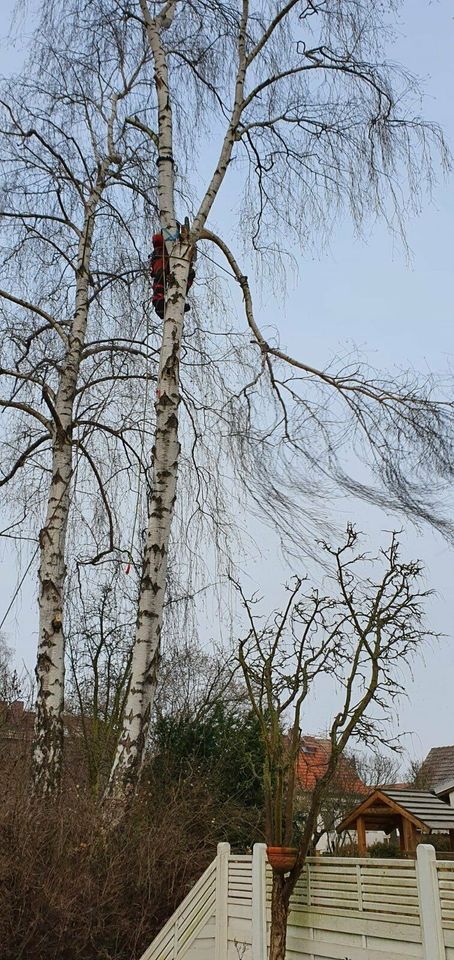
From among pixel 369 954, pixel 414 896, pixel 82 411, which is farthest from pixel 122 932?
pixel 82 411

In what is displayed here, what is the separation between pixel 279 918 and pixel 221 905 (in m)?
1.12

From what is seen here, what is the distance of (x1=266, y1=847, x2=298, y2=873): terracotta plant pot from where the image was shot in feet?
18.6

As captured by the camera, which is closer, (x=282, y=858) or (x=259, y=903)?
(x=282, y=858)

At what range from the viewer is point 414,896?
191 inches

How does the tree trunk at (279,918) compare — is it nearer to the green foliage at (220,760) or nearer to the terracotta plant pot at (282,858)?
the terracotta plant pot at (282,858)

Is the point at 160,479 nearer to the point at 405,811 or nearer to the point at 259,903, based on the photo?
the point at 259,903

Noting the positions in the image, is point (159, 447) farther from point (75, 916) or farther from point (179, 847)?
point (75, 916)

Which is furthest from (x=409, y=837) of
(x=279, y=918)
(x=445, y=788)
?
(x=279, y=918)

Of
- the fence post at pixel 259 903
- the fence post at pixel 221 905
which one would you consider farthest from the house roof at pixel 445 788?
the fence post at pixel 259 903

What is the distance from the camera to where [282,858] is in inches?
223

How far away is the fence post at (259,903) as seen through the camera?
6.05 m

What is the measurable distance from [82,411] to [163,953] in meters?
5.21

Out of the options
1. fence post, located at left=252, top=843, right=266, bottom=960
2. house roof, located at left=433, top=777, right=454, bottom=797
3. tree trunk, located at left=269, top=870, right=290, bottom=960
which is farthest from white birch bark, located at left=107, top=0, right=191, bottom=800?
house roof, located at left=433, top=777, right=454, bottom=797

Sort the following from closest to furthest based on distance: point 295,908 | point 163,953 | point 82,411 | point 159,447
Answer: point 295,908 < point 163,953 < point 159,447 < point 82,411
